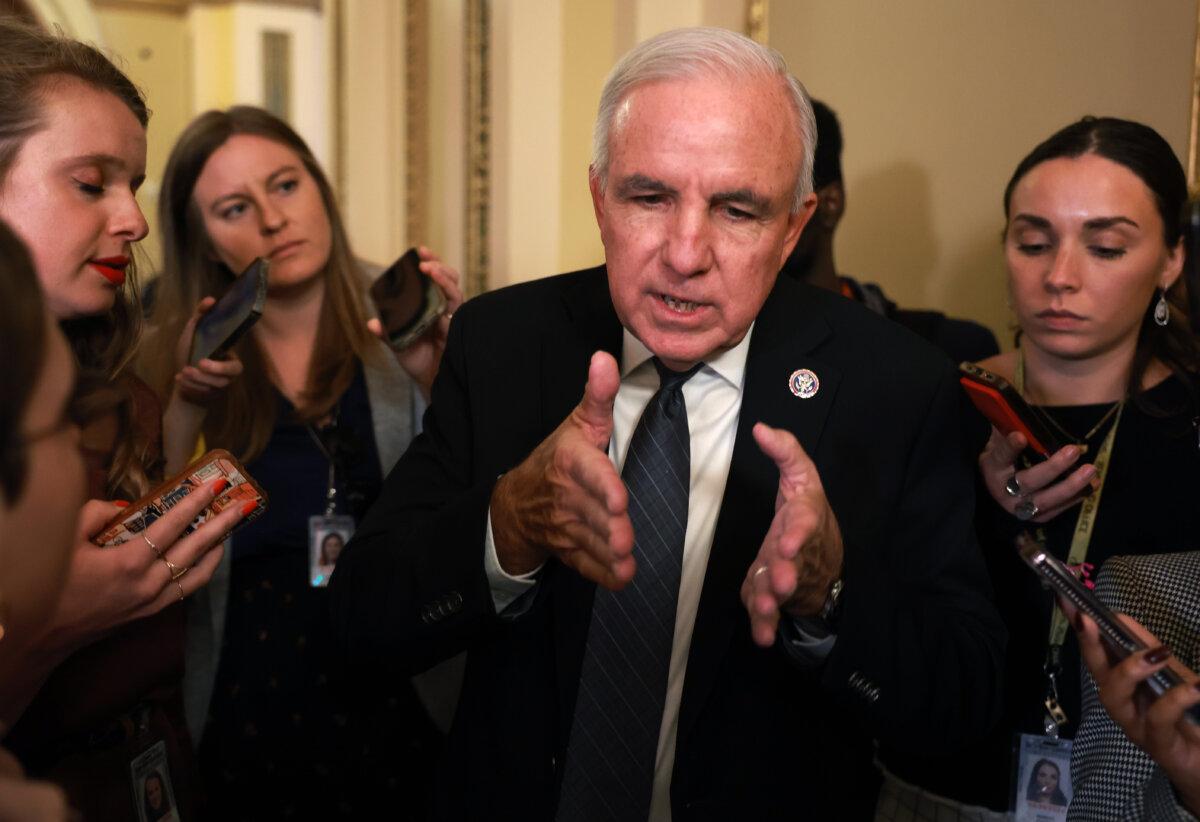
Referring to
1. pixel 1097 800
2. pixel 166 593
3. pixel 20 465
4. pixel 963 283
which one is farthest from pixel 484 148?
pixel 20 465

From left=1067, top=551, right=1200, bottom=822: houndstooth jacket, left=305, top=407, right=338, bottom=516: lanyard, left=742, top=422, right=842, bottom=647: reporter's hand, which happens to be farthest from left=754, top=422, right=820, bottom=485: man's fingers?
left=305, top=407, right=338, bottom=516: lanyard

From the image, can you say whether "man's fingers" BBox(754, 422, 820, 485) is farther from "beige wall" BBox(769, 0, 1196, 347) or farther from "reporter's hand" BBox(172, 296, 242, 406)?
"beige wall" BBox(769, 0, 1196, 347)

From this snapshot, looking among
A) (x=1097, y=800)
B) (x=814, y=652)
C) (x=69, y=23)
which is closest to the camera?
(x=1097, y=800)

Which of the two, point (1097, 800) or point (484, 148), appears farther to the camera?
point (484, 148)

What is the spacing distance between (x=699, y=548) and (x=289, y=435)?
1365 mm

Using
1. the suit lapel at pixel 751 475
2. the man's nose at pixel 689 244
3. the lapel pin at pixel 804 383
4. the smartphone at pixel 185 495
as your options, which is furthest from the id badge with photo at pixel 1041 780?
the smartphone at pixel 185 495

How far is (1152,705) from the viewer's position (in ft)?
4.15

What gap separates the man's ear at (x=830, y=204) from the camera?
3223 mm

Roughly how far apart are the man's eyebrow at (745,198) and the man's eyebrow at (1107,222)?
2.98ft

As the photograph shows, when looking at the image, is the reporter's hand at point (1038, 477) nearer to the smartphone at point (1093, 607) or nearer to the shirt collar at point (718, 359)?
the shirt collar at point (718, 359)

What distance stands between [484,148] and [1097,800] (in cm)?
348

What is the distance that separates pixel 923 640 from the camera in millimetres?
1610

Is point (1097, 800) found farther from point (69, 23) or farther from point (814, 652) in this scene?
point (69, 23)

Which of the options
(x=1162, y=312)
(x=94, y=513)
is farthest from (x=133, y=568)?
(x=1162, y=312)
